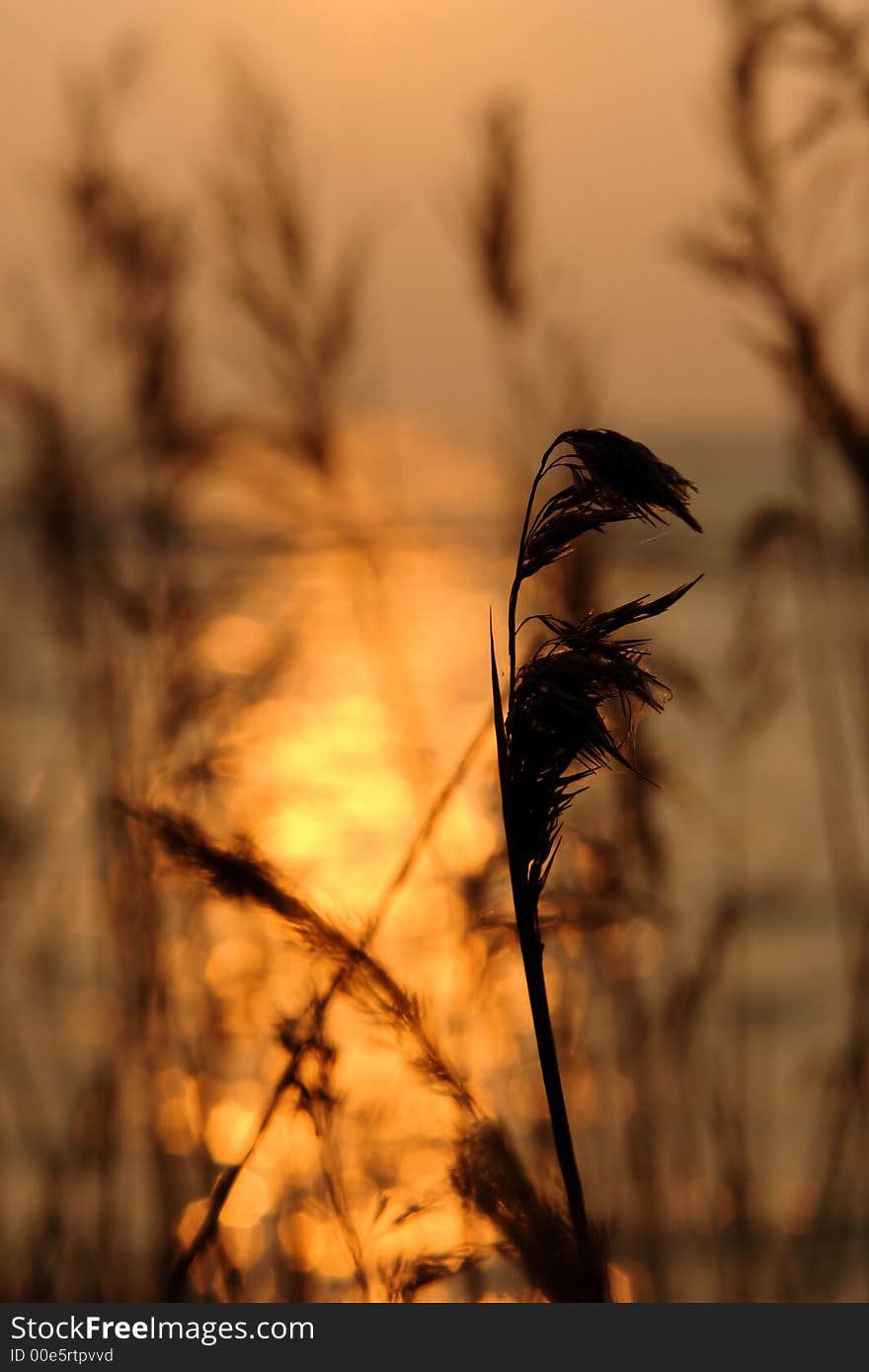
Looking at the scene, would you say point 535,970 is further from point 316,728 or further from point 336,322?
point 316,728

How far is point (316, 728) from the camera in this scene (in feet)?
11.1

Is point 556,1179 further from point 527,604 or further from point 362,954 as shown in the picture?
point 527,604

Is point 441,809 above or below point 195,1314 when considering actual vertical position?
above

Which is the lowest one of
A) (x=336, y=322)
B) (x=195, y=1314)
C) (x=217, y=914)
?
(x=195, y=1314)

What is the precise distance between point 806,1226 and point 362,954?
5.83 ft

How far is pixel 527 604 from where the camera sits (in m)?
3.22

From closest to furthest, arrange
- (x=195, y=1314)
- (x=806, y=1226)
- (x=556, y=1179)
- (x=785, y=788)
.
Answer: (x=556, y=1179), (x=195, y=1314), (x=806, y=1226), (x=785, y=788)

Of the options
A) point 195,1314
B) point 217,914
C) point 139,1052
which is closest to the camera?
point 195,1314

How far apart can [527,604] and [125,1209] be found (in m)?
1.51

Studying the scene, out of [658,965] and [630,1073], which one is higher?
[658,965]

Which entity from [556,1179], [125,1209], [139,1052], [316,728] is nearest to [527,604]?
[316,728]

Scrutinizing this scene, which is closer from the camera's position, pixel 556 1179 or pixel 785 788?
pixel 556 1179

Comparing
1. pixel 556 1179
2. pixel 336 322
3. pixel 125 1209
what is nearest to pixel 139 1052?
pixel 125 1209

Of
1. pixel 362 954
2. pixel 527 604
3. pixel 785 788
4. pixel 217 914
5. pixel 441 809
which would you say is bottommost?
pixel 362 954
